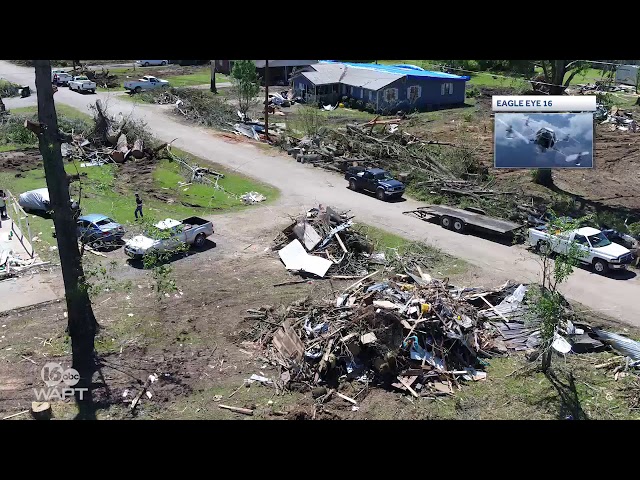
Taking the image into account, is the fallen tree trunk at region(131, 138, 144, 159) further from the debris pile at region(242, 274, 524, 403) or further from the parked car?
the parked car

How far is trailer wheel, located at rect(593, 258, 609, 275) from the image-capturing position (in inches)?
945

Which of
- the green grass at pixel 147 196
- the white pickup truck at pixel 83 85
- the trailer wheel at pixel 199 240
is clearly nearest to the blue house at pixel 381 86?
the white pickup truck at pixel 83 85

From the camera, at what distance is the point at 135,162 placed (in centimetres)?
3703

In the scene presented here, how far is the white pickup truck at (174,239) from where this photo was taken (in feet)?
77.8

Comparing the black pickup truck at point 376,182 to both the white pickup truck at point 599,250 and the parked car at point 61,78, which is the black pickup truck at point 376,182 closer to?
the white pickup truck at point 599,250

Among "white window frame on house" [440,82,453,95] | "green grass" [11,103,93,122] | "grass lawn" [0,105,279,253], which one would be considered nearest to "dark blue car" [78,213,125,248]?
"grass lawn" [0,105,279,253]

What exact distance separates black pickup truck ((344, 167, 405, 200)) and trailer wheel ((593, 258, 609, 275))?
10.5m

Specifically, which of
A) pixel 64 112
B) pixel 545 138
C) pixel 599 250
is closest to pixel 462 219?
pixel 599 250

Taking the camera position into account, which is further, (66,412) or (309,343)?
(309,343)

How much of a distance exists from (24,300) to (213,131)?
82.9ft

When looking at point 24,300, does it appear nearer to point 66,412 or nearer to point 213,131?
point 66,412

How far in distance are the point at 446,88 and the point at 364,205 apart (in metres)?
→ 26.1
